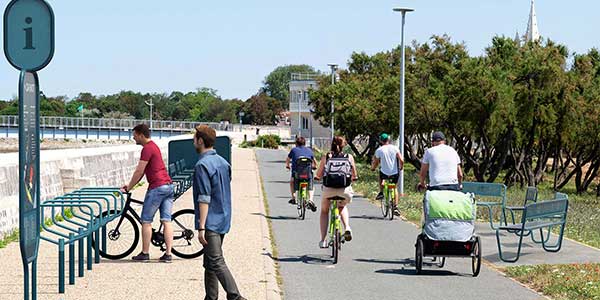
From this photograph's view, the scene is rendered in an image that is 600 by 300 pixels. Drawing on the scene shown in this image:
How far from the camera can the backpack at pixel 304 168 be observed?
67.1ft

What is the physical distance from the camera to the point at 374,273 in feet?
41.5

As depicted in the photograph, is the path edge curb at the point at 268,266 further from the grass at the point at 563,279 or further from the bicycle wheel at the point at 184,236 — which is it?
the grass at the point at 563,279

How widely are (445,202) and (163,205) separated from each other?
11.6 feet

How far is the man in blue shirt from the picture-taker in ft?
30.3

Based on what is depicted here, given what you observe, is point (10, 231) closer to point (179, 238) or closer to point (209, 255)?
point (179, 238)

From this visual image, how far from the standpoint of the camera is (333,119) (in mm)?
54312

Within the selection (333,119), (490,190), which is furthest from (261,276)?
(333,119)

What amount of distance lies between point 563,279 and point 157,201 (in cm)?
503

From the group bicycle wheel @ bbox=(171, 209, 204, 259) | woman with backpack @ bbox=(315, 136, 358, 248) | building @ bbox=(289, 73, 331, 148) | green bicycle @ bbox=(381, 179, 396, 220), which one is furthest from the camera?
building @ bbox=(289, 73, 331, 148)

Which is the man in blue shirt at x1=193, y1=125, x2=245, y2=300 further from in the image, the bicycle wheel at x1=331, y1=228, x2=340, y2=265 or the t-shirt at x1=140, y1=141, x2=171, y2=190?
the bicycle wheel at x1=331, y1=228, x2=340, y2=265

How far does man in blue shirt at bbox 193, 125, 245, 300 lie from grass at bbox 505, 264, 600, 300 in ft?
12.5

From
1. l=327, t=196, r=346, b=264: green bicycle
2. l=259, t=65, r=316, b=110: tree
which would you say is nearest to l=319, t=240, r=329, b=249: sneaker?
l=327, t=196, r=346, b=264: green bicycle

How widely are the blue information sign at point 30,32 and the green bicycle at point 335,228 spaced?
621 cm

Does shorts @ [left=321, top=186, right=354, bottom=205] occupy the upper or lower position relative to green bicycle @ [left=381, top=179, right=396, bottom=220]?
upper
